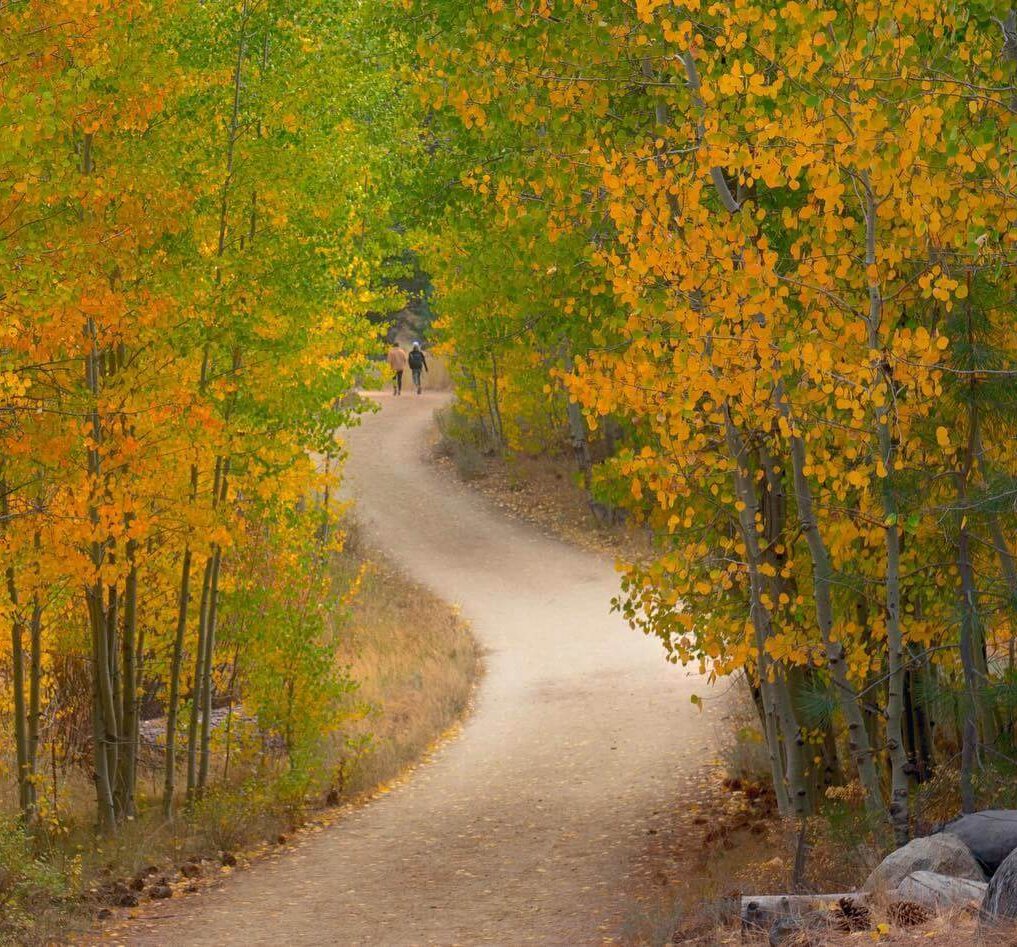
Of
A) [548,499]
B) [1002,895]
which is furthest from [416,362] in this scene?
[1002,895]

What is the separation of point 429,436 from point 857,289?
26540 millimetres

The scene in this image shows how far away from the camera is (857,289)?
8.29 meters

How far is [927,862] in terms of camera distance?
668cm

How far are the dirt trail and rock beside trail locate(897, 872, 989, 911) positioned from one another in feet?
8.33

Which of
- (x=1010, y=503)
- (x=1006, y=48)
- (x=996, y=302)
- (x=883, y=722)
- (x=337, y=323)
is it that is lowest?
(x=883, y=722)

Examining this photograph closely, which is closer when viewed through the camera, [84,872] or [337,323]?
[84,872]

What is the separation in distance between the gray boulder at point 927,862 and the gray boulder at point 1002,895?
538mm

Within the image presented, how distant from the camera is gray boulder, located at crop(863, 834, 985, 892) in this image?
6.56m

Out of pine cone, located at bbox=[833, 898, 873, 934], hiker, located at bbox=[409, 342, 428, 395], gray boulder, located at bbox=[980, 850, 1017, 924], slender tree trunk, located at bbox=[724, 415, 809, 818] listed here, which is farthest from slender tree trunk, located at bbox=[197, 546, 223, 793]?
hiker, located at bbox=[409, 342, 428, 395]

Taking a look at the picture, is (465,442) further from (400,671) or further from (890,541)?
(890,541)

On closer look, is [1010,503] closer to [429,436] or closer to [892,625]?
[892,625]

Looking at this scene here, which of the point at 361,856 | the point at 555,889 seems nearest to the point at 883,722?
the point at 555,889

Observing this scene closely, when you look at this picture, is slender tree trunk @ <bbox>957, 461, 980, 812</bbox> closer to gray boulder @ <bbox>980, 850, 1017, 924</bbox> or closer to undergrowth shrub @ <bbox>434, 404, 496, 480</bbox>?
gray boulder @ <bbox>980, 850, 1017, 924</bbox>

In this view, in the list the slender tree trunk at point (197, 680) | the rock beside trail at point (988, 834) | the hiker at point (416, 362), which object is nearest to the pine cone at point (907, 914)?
the rock beside trail at point (988, 834)
